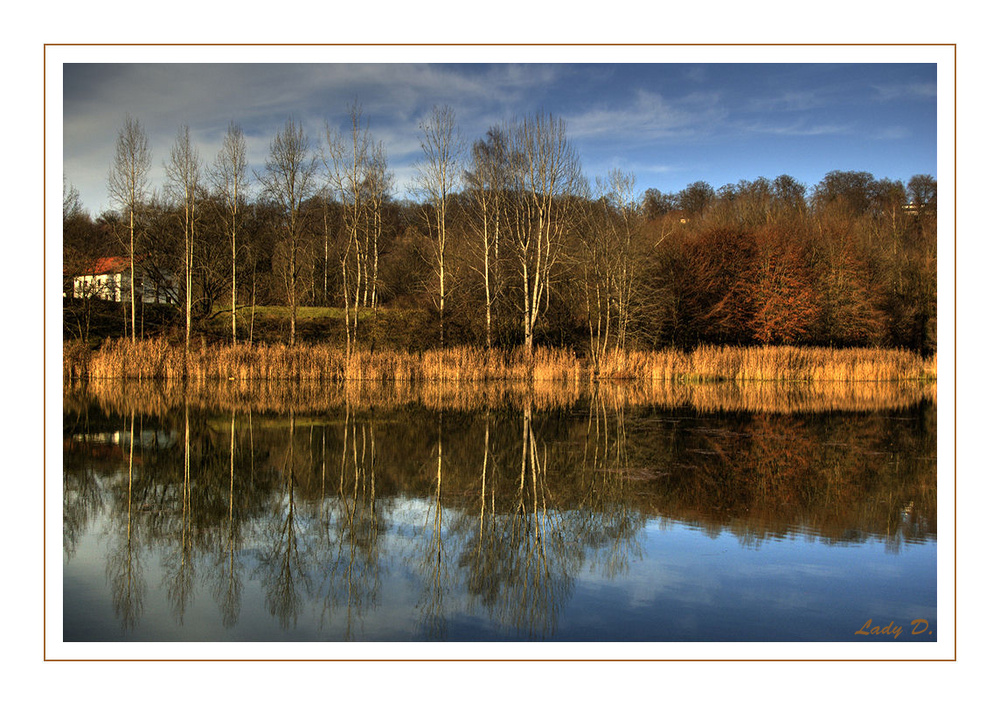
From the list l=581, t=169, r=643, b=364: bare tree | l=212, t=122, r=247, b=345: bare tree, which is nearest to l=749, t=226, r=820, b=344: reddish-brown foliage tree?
l=581, t=169, r=643, b=364: bare tree

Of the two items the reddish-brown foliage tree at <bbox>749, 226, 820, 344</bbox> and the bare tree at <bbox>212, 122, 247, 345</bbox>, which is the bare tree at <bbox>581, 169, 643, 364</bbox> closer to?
the reddish-brown foliage tree at <bbox>749, 226, 820, 344</bbox>

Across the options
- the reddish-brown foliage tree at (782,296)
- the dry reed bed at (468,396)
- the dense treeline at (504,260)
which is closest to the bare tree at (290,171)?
the dense treeline at (504,260)

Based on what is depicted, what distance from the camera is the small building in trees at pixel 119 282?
28.8 m

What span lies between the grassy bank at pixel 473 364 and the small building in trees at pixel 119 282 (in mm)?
6567

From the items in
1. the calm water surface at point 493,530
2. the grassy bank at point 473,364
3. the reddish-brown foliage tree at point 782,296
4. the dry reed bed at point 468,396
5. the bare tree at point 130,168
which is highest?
the bare tree at point 130,168

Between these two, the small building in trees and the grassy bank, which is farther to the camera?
the small building in trees

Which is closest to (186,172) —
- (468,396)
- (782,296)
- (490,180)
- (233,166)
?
(233,166)

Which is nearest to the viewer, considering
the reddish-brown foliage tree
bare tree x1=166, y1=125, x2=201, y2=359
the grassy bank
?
the grassy bank

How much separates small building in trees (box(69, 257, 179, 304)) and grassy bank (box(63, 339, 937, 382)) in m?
6.57

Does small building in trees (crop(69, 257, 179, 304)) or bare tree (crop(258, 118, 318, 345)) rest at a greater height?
bare tree (crop(258, 118, 318, 345))

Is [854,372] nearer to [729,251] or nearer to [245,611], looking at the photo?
[729,251]

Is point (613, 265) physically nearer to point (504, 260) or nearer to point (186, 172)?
point (504, 260)

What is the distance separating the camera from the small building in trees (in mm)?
28766

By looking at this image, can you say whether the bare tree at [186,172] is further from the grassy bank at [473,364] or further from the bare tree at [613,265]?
the bare tree at [613,265]
